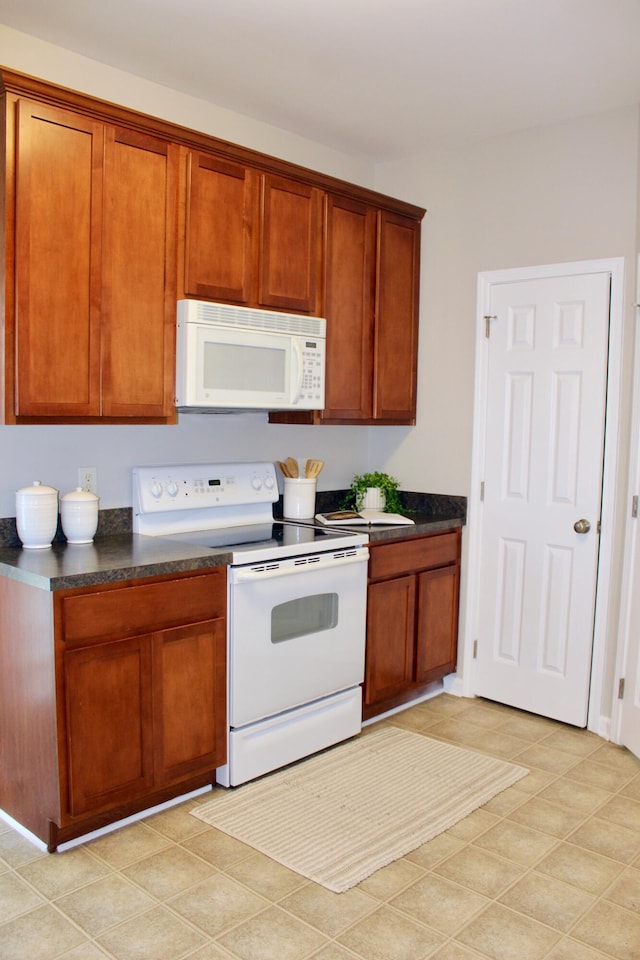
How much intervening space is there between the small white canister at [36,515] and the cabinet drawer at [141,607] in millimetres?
477

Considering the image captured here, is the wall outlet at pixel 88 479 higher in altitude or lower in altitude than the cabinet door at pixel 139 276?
lower

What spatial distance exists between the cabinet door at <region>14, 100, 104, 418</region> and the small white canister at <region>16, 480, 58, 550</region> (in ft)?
0.96

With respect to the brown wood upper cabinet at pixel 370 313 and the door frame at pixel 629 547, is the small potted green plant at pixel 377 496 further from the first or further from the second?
the door frame at pixel 629 547

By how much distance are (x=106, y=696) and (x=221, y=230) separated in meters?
1.74

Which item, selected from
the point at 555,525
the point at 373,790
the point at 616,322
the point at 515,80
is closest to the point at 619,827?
Result: the point at 373,790

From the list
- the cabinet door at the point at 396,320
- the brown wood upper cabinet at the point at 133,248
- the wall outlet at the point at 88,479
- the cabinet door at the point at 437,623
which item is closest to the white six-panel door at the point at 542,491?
the cabinet door at the point at 437,623

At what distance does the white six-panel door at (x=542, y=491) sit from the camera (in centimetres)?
340

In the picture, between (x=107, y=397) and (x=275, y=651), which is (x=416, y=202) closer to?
(x=107, y=397)

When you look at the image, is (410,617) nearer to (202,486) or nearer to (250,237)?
(202,486)

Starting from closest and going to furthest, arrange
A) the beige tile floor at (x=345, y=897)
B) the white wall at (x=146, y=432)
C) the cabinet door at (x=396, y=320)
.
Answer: the beige tile floor at (x=345, y=897) < the white wall at (x=146, y=432) < the cabinet door at (x=396, y=320)

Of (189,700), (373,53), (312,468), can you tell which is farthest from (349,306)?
(189,700)

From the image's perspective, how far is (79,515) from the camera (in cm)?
282

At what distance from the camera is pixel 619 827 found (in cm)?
265

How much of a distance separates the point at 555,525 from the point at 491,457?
45 cm
